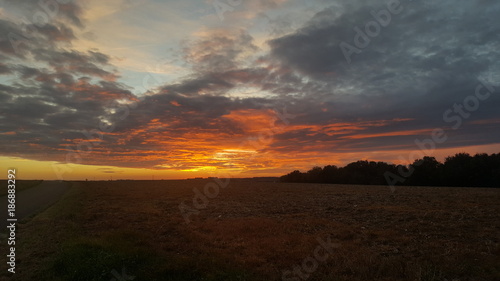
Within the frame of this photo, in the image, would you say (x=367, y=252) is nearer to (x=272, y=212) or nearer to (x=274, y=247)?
(x=274, y=247)

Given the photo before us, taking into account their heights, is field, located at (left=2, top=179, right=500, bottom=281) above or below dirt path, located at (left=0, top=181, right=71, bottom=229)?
below

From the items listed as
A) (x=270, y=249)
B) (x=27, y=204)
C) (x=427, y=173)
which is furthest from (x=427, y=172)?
(x=27, y=204)

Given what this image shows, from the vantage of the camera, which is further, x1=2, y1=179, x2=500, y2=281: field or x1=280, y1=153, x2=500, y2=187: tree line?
x1=280, y1=153, x2=500, y2=187: tree line

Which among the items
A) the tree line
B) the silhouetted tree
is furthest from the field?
the silhouetted tree

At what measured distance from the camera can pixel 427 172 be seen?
84875 mm

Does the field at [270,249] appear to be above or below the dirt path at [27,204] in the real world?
below

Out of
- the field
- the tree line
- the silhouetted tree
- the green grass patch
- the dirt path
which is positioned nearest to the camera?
the green grass patch

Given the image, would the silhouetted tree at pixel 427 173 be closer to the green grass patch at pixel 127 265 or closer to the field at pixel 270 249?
the field at pixel 270 249

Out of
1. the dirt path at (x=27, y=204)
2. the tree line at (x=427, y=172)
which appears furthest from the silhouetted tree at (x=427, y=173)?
the dirt path at (x=27, y=204)

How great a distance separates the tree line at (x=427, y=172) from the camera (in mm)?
72625

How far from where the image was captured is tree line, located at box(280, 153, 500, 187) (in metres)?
72.6

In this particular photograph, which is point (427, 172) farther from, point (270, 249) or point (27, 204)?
point (27, 204)

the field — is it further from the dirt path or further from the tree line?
the tree line

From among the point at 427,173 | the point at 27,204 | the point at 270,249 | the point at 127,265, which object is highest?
the point at 427,173
